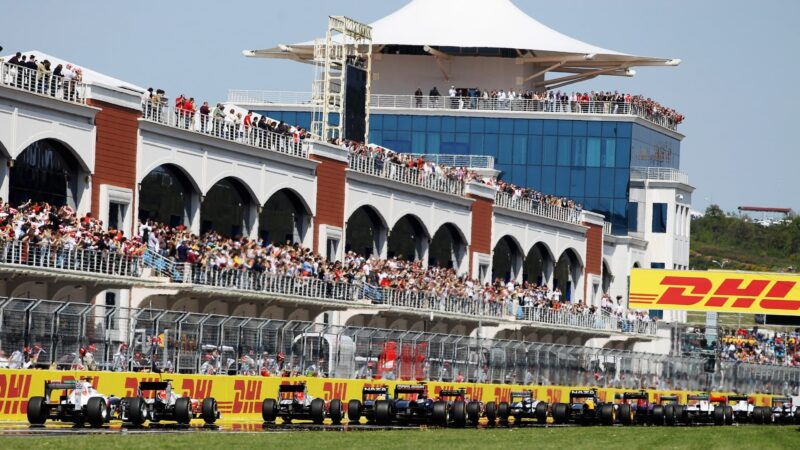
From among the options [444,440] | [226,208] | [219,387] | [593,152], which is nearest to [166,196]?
[226,208]

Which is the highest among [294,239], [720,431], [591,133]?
[591,133]

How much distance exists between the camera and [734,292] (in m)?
87.4

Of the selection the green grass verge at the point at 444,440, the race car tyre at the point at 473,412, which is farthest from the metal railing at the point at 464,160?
the race car tyre at the point at 473,412

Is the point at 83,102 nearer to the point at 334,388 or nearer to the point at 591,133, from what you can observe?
the point at 334,388

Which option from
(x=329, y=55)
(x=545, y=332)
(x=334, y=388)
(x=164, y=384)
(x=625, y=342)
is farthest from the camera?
(x=625, y=342)

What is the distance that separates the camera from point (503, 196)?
88.2 meters

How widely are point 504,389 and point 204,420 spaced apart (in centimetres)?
1856

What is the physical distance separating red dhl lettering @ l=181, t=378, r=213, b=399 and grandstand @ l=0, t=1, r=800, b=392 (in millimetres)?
434

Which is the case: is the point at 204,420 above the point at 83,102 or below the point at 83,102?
below

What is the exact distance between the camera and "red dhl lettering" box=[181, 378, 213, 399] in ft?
135

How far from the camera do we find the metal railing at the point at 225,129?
198 feet

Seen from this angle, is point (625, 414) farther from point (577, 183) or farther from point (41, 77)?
point (577, 183)

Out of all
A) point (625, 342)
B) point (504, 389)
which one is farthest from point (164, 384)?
point (625, 342)

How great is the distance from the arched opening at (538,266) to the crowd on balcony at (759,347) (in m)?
11.7
